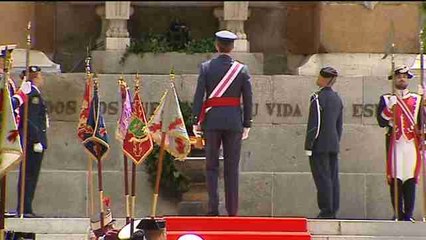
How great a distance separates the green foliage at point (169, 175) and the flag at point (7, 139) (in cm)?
421

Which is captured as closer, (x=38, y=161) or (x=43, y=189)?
(x=38, y=161)

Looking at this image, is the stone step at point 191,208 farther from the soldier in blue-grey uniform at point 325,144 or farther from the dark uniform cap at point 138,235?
the dark uniform cap at point 138,235

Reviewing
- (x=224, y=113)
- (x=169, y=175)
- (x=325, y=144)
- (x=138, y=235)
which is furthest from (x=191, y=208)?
(x=138, y=235)

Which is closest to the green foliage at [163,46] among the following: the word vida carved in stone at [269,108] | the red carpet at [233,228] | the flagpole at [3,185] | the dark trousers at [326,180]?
the word vida carved in stone at [269,108]

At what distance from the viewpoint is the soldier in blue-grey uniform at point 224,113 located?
1047cm

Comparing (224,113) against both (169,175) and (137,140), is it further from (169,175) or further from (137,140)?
(169,175)

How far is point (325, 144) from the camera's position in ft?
37.3

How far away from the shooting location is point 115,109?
12953 millimetres

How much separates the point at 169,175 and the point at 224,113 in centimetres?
238

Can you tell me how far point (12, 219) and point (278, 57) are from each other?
6.58m

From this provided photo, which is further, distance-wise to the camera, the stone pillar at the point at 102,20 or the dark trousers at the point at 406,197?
the stone pillar at the point at 102,20

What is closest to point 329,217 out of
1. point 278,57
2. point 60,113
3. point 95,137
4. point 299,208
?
point 299,208

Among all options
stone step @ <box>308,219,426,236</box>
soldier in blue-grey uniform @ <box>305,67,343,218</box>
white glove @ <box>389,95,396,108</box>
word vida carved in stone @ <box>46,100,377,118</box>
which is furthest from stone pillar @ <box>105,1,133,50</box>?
stone step @ <box>308,219,426,236</box>

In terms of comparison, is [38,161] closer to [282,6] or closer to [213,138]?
[213,138]
